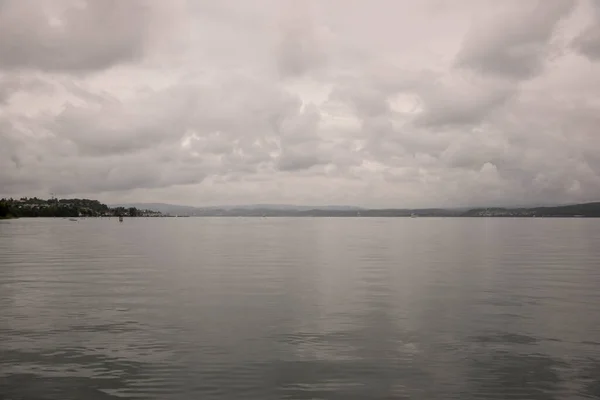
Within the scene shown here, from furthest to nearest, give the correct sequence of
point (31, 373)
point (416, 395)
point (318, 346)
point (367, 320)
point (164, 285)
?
point (164, 285) → point (367, 320) → point (318, 346) → point (31, 373) → point (416, 395)

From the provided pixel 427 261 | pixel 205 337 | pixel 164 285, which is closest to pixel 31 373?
pixel 205 337

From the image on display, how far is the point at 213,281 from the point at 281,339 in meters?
23.9

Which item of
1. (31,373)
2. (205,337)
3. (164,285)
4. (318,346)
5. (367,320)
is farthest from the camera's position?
(164,285)

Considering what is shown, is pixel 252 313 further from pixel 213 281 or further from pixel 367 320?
pixel 213 281

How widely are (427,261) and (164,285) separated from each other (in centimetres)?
3875

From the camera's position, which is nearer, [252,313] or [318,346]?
[318,346]

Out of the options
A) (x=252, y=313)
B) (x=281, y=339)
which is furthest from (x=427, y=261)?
(x=281, y=339)

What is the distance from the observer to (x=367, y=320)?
104 feet

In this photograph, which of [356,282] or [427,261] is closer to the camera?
[356,282]

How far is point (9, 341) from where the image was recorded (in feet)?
86.3

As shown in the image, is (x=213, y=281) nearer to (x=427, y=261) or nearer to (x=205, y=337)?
(x=205, y=337)

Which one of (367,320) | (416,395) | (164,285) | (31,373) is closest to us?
(416,395)

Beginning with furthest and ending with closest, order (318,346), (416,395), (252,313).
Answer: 1. (252,313)
2. (318,346)
3. (416,395)

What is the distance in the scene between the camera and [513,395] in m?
19.5
